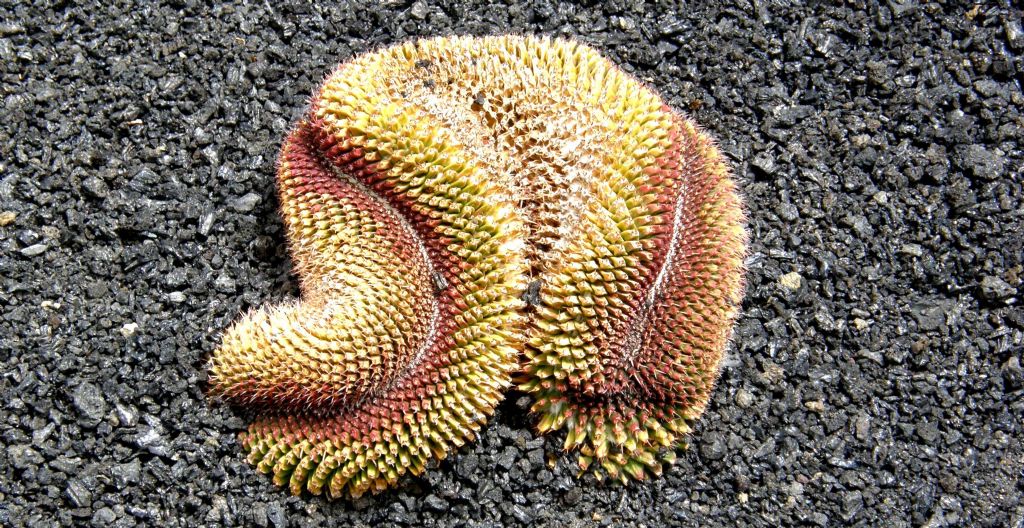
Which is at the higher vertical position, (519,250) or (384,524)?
(519,250)

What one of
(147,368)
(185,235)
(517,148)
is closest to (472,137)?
(517,148)

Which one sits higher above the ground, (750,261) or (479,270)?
(479,270)

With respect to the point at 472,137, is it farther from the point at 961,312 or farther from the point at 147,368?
the point at 961,312

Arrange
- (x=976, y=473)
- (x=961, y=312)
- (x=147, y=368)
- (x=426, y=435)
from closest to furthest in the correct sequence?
1. (x=426, y=435)
2. (x=147, y=368)
3. (x=976, y=473)
4. (x=961, y=312)

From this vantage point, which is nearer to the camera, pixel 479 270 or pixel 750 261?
pixel 479 270

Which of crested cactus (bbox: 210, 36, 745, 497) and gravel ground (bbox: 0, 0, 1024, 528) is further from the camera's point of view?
gravel ground (bbox: 0, 0, 1024, 528)
